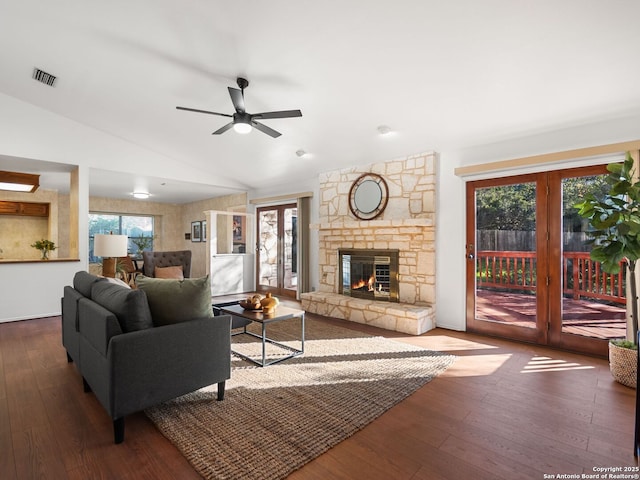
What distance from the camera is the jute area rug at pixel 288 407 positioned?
179cm

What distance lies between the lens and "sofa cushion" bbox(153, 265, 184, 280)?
6.36 metres

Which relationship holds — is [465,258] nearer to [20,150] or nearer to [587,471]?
[587,471]

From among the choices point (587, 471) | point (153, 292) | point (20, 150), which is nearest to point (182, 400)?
point (153, 292)

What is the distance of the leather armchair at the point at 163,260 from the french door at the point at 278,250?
5.09 ft

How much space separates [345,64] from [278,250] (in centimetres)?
463

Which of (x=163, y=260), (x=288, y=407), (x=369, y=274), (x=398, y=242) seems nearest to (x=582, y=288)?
(x=398, y=242)

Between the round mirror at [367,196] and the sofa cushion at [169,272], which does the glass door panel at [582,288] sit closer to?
the round mirror at [367,196]

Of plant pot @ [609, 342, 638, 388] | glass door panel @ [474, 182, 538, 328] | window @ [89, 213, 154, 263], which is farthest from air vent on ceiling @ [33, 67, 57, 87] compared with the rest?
plant pot @ [609, 342, 638, 388]

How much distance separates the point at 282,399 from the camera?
2.43m

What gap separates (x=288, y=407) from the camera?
2.31 meters

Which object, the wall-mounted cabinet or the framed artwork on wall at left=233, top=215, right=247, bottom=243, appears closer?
the wall-mounted cabinet

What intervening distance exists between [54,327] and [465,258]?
18.3 ft

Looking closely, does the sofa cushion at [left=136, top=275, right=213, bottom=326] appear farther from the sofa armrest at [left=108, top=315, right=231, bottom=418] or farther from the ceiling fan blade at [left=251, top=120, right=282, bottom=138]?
the ceiling fan blade at [left=251, top=120, right=282, bottom=138]

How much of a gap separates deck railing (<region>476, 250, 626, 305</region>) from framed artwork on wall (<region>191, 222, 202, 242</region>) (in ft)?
24.6
